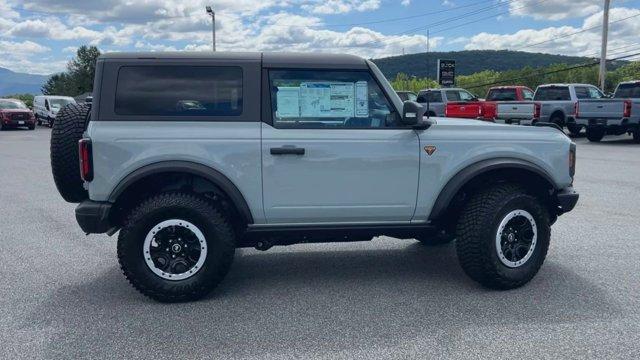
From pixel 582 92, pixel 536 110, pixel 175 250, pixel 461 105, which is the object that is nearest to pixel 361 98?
pixel 175 250

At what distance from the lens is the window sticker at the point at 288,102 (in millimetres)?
4648

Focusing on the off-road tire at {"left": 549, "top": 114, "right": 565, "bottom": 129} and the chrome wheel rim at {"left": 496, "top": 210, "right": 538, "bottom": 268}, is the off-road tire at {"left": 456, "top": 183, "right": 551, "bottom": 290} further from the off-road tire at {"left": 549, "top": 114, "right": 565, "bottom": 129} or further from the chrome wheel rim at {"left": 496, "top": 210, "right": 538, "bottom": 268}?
the off-road tire at {"left": 549, "top": 114, "right": 565, "bottom": 129}

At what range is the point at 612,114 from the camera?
60.4 ft

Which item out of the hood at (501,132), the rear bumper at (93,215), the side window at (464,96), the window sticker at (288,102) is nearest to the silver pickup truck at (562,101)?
the side window at (464,96)

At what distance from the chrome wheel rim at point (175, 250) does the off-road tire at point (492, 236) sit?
2197 millimetres

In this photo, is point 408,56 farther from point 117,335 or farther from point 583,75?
point 117,335

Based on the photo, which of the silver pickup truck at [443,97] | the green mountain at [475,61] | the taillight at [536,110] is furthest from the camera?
the green mountain at [475,61]

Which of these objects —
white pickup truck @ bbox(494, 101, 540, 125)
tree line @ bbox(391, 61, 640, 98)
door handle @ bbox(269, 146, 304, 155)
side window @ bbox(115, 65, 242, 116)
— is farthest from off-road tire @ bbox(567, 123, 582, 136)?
tree line @ bbox(391, 61, 640, 98)

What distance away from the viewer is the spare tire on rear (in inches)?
186

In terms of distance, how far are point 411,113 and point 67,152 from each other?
2.87m

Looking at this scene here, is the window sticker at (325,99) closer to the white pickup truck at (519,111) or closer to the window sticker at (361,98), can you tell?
the window sticker at (361,98)

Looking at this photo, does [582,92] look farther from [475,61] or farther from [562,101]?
[475,61]

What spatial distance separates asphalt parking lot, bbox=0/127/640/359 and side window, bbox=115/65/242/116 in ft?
5.12

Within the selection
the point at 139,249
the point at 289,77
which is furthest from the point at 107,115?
the point at 289,77
